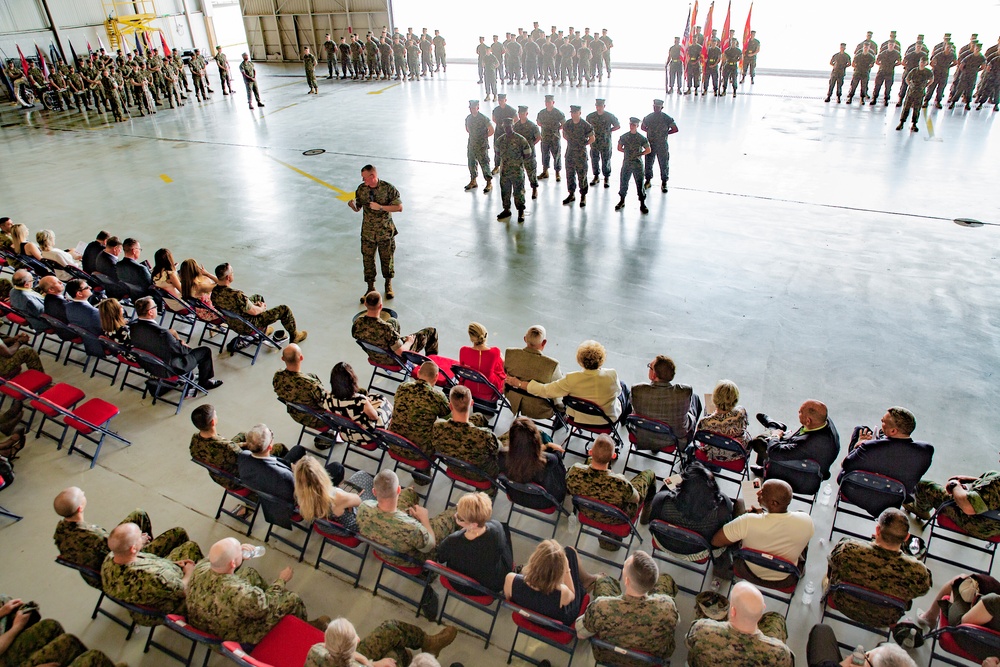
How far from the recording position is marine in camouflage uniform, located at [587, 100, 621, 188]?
1131 centimetres

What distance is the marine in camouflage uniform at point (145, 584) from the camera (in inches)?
136

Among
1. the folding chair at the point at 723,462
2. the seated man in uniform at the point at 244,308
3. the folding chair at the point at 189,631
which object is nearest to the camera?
the folding chair at the point at 189,631

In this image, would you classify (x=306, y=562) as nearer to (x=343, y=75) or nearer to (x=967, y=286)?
(x=967, y=286)

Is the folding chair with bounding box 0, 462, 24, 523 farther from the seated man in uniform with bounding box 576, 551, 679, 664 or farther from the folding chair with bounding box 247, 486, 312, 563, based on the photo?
Answer: the seated man in uniform with bounding box 576, 551, 679, 664

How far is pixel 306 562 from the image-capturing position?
177 inches

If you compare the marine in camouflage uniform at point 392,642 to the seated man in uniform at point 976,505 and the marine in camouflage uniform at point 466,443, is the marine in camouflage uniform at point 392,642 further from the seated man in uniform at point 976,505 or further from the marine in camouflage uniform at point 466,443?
the seated man in uniform at point 976,505

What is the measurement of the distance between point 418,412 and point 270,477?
121 centimetres

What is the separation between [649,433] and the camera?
16.2 ft

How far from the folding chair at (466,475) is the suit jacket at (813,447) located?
2193mm

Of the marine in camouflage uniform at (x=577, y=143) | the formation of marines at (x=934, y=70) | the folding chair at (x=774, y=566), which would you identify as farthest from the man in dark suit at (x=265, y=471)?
the formation of marines at (x=934, y=70)

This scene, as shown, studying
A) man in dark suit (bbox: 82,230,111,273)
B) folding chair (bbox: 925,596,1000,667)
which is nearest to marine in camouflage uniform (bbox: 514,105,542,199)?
man in dark suit (bbox: 82,230,111,273)

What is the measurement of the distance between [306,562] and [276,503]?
1.96 ft

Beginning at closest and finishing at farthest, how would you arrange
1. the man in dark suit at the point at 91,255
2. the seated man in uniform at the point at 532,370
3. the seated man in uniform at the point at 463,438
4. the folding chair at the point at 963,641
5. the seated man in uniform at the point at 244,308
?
1. the folding chair at the point at 963,641
2. the seated man in uniform at the point at 463,438
3. the seated man in uniform at the point at 532,370
4. the seated man in uniform at the point at 244,308
5. the man in dark suit at the point at 91,255

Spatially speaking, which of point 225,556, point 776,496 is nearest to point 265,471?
point 225,556
